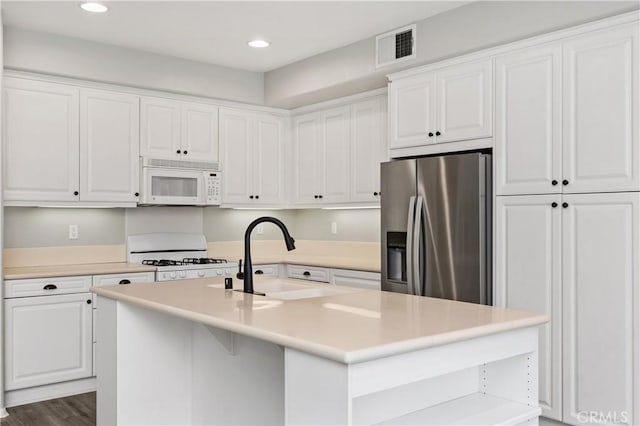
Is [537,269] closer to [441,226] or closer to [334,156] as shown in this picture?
[441,226]

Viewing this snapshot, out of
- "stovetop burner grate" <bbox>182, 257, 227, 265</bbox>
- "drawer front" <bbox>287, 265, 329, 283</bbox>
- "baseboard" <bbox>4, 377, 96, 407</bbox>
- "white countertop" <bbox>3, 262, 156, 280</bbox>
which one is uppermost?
"stovetop burner grate" <bbox>182, 257, 227, 265</bbox>

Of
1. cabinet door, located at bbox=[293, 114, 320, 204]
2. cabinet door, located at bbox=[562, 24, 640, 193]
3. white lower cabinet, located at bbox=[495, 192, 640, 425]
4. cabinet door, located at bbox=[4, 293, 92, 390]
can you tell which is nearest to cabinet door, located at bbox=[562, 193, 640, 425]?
white lower cabinet, located at bbox=[495, 192, 640, 425]

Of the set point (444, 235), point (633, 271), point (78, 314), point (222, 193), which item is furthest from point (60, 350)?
point (633, 271)

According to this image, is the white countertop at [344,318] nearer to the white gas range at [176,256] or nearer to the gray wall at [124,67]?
the white gas range at [176,256]

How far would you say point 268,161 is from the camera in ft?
18.2

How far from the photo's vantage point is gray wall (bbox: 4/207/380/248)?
4523 mm

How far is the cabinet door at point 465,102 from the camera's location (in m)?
3.62

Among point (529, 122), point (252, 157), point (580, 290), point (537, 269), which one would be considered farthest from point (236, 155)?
point (580, 290)

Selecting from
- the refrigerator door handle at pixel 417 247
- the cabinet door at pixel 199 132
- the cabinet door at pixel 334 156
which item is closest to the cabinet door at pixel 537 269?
the refrigerator door handle at pixel 417 247

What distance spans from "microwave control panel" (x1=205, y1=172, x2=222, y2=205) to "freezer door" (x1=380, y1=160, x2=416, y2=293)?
5.60 feet

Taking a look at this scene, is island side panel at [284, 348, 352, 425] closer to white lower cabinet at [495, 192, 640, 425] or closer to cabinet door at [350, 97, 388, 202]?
white lower cabinet at [495, 192, 640, 425]

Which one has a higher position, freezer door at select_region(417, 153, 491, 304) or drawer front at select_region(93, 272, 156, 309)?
freezer door at select_region(417, 153, 491, 304)

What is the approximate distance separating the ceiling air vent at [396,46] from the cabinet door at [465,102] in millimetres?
303

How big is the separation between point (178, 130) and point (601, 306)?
3.49 meters
